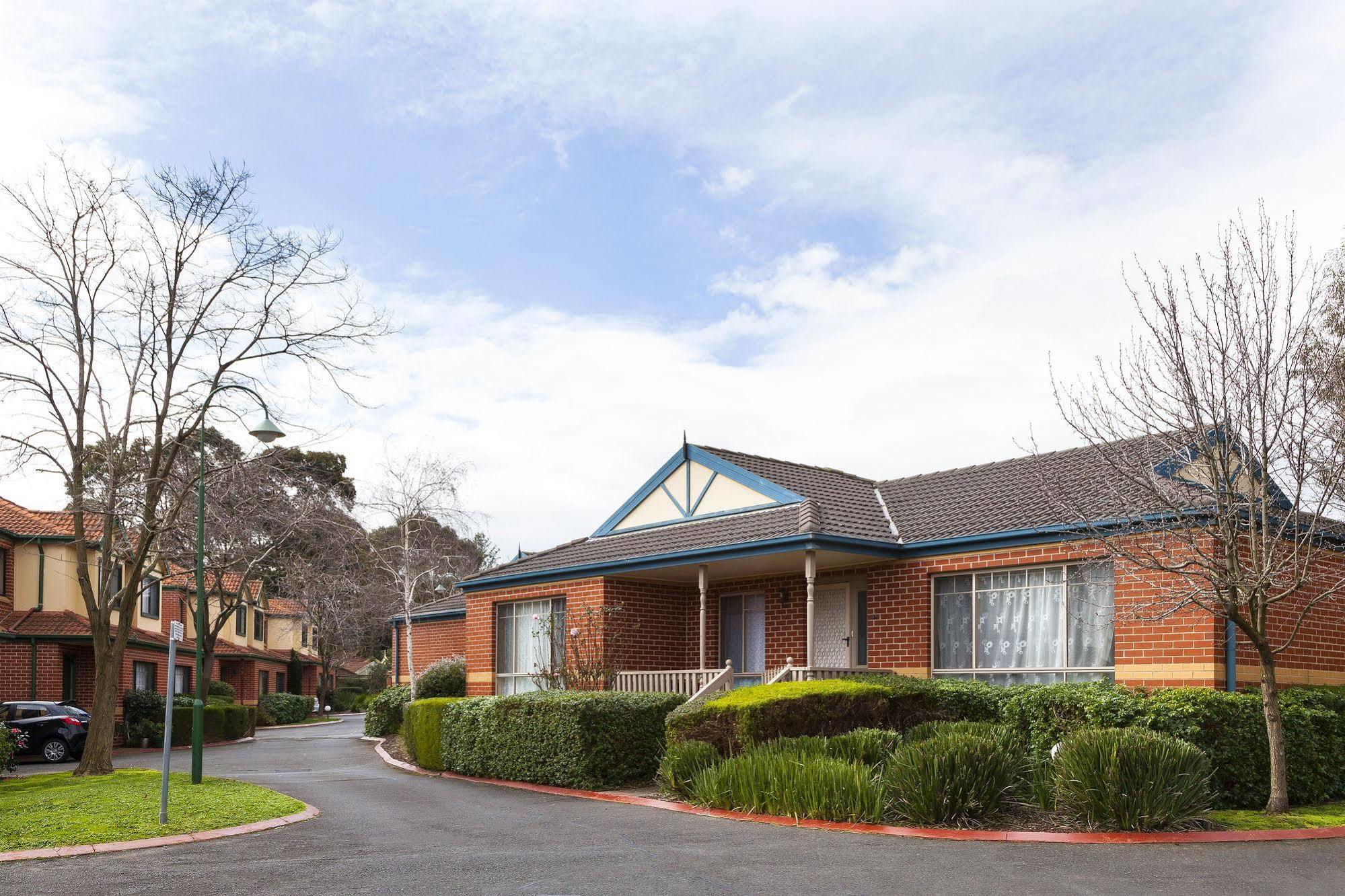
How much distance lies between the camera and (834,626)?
2091cm

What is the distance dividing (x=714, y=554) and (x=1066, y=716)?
6914 mm

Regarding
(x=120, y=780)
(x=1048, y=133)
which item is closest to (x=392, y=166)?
(x=1048, y=133)

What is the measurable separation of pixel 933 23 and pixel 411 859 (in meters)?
11.3

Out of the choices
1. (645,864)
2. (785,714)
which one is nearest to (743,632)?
(785,714)

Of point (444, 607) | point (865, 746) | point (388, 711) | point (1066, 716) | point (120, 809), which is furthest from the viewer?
point (444, 607)

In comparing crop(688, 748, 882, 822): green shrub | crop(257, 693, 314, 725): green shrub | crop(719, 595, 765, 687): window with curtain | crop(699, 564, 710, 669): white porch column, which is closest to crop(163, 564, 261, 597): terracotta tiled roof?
crop(257, 693, 314, 725): green shrub

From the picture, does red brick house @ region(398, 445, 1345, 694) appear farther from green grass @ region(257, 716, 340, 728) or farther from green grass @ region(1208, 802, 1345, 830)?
green grass @ region(257, 716, 340, 728)

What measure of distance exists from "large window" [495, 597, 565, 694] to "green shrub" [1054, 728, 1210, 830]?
40.4 ft

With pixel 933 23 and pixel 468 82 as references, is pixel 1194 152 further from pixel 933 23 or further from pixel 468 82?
pixel 468 82

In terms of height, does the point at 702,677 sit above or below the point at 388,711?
above

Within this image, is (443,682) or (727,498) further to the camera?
(443,682)

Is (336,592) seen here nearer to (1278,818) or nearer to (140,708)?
(140,708)

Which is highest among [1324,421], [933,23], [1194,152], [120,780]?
[933,23]

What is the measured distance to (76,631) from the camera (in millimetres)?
31094
